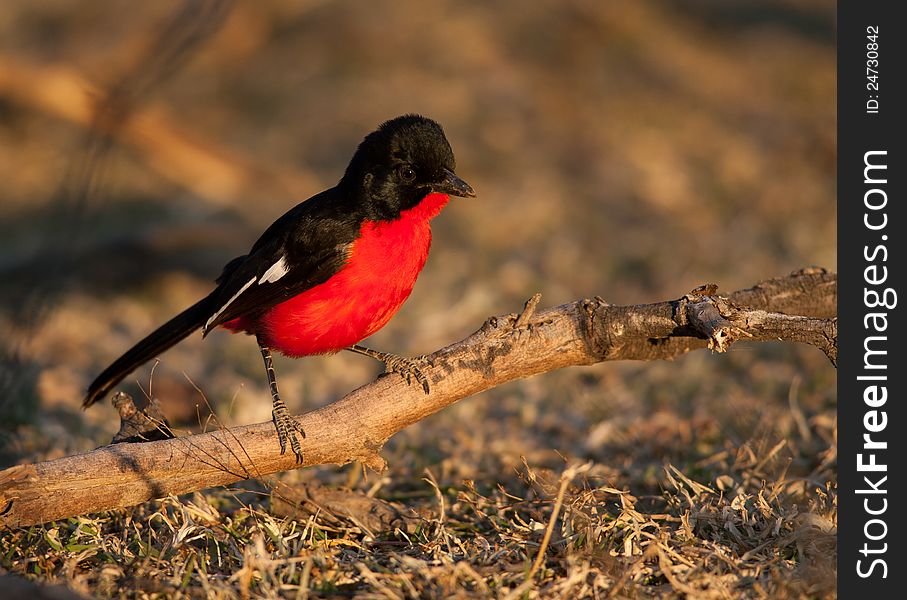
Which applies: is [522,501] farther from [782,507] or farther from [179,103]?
[179,103]

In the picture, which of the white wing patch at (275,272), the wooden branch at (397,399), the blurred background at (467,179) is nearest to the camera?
the wooden branch at (397,399)

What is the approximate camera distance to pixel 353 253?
3895 millimetres

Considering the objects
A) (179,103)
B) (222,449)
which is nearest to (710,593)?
(222,449)

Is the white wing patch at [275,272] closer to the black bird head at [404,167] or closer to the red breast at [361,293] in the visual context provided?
the red breast at [361,293]

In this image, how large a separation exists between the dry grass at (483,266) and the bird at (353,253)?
50 cm

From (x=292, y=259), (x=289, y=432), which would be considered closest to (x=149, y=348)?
(x=292, y=259)

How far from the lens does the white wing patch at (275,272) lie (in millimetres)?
4055

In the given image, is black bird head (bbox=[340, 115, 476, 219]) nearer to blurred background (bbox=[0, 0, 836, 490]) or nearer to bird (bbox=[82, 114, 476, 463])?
bird (bbox=[82, 114, 476, 463])

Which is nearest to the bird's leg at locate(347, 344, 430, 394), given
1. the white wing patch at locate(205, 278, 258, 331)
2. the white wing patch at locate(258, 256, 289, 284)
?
the white wing patch at locate(258, 256, 289, 284)

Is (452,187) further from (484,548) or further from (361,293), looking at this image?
(484,548)

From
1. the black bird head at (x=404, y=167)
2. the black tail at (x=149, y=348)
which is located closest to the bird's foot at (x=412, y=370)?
the black bird head at (x=404, y=167)

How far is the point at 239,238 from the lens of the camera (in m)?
8.06

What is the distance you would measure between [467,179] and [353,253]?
6.38 metres
